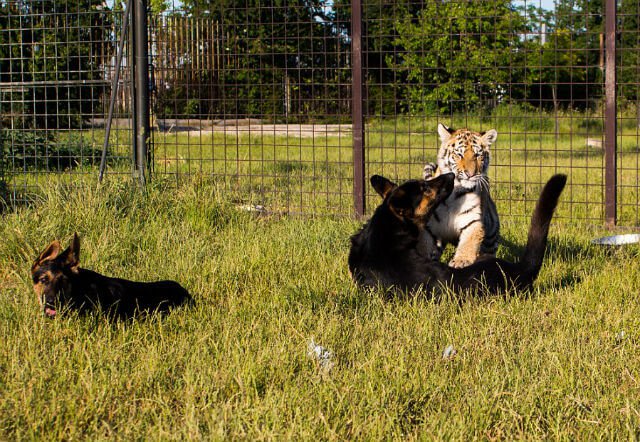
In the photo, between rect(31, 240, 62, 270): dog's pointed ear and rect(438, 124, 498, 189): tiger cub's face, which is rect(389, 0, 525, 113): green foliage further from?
rect(31, 240, 62, 270): dog's pointed ear

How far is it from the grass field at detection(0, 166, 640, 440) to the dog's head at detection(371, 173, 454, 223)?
60 cm

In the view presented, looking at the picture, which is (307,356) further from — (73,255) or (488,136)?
(488,136)

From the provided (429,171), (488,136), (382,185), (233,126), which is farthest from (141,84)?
(233,126)

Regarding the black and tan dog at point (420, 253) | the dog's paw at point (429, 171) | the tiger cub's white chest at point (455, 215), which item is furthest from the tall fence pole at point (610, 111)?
the black and tan dog at point (420, 253)

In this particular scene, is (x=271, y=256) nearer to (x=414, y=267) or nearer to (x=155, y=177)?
(x=414, y=267)

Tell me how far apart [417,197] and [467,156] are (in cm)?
90

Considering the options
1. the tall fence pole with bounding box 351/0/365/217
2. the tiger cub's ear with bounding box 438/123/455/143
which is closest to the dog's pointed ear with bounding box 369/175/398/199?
the tiger cub's ear with bounding box 438/123/455/143

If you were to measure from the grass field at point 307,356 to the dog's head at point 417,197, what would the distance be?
1.96 ft

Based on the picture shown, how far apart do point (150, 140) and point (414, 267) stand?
4366 millimetres

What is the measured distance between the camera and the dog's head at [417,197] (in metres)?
5.37

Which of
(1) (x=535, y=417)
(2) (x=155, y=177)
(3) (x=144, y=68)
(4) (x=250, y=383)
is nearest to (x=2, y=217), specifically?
(2) (x=155, y=177)

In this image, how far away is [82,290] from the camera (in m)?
4.80

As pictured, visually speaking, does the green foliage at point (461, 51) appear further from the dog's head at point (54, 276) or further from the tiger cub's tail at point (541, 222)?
the dog's head at point (54, 276)

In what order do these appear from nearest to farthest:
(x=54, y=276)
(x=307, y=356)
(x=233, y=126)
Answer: (x=307, y=356) < (x=54, y=276) < (x=233, y=126)
